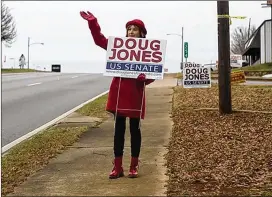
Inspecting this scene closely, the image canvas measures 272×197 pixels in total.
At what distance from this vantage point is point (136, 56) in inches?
225

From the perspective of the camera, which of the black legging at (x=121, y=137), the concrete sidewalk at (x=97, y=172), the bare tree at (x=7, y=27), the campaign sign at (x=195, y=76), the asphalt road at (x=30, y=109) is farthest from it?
the bare tree at (x=7, y=27)

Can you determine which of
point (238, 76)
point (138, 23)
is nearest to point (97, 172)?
point (138, 23)

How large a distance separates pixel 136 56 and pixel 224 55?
16.0 ft

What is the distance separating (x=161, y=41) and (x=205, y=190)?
186 cm

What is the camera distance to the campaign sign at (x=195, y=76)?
13859 mm

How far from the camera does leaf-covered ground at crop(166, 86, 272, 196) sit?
16.4 ft

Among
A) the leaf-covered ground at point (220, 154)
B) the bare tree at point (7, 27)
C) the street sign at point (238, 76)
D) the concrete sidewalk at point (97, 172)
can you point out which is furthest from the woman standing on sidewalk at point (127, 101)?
the bare tree at point (7, 27)

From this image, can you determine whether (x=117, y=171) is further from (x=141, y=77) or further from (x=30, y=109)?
(x=30, y=109)

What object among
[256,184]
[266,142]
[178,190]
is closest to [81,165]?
[178,190]

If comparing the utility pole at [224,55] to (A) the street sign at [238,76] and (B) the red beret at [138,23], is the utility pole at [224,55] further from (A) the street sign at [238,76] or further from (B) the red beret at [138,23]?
(B) the red beret at [138,23]

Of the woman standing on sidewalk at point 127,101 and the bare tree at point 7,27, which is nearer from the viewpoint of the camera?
the woman standing on sidewalk at point 127,101

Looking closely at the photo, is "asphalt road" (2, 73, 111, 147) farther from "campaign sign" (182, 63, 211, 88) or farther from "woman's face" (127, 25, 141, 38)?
"woman's face" (127, 25, 141, 38)

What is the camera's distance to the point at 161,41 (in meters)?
5.71

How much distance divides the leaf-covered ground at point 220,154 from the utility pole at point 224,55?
282mm
